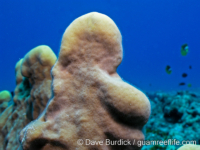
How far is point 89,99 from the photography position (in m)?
1.63

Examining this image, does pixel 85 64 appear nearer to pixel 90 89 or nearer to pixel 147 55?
pixel 90 89

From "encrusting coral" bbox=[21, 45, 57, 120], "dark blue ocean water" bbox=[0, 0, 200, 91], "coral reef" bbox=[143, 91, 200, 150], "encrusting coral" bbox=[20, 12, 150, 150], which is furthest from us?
"dark blue ocean water" bbox=[0, 0, 200, 91]

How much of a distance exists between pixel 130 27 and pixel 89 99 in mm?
128819

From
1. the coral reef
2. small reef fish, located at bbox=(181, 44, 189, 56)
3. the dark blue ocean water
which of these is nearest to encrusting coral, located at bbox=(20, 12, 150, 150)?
the coral reef

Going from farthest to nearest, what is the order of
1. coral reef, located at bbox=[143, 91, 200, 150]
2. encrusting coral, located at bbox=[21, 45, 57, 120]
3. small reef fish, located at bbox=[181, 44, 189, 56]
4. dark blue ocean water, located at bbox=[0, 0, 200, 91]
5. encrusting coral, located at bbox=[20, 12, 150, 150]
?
dark blue ocean water, located at bbox=[0, 0, 200, 91] < small reef fish, located at bbox=[181, 44, 189, 56] < coral reef, located at bbox=[143, 91, 200, 150] < encrusting coral, located at bbox=[21, 45, 57, 120] < encrusting coral, located at bbox=[20, 12, 150, 150]

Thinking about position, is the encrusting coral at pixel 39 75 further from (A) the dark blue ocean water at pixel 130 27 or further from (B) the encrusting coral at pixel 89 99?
(A) the dark blue ocean water at pixel 130 27

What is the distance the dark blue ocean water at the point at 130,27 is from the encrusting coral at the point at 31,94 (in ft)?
229

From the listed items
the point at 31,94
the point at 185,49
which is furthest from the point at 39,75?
the point at 185,49

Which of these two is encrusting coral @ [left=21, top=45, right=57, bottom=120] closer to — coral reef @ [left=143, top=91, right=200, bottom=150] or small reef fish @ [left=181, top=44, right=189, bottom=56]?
coral reef @ [left=143, top=91, right=200, bottom=150]

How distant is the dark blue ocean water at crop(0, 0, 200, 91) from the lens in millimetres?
87375

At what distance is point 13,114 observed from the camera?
309cm

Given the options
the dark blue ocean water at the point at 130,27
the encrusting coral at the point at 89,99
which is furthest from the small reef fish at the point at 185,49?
the dark blue ocean water at the point at 130,27

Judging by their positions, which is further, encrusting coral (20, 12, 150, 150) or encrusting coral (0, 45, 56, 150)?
encrusting coral (0, 45, 56, 150)

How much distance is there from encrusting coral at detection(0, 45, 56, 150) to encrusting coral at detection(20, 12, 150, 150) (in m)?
0.83
